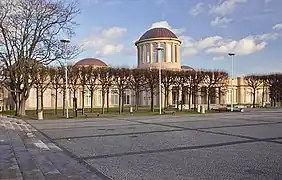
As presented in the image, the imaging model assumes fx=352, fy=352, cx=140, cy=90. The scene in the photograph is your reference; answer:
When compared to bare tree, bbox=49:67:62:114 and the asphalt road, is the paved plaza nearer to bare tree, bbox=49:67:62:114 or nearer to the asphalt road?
the asphalt road

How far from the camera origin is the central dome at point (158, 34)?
7483 cm

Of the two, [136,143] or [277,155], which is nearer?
[277,155]

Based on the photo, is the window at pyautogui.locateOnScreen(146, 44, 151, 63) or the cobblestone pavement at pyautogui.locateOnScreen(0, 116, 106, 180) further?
the window at pyautogui.locateOnScreen(146, 44, 151, 63)

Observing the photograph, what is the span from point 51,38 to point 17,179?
3165cm

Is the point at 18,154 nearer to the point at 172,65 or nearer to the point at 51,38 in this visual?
the point at 51,38

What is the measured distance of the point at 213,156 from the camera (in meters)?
11.9

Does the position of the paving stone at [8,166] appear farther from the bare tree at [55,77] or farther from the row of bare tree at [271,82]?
the row of bare tree at [271,82]

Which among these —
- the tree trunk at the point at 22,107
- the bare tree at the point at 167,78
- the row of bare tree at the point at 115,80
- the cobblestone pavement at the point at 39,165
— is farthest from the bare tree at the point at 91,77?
the cobblestone pavement at the point at 39,165

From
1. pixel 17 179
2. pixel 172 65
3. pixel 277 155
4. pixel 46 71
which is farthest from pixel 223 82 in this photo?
pixel 17 179

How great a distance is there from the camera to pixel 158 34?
74875 millimetres

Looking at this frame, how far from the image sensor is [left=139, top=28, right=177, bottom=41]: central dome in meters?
74.8

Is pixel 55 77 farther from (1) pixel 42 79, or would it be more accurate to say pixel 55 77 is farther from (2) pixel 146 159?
(2) pixel 146 159

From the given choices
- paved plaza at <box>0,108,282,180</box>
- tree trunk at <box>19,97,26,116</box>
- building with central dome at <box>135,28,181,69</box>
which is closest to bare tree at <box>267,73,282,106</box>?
building with central dome at <box>135,28,181,69</box>

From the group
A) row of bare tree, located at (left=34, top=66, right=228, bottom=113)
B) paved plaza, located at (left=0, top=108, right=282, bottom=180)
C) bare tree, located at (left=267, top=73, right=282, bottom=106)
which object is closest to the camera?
paved plaza, located at (left=0, top=108, right=282, bottom=180)
